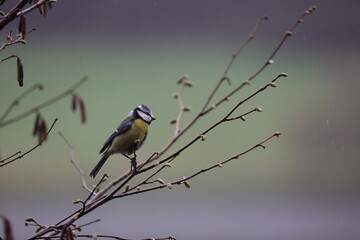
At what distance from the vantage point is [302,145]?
376 inches

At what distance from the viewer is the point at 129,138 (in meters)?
3.23

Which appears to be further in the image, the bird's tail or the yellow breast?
the yellow breast

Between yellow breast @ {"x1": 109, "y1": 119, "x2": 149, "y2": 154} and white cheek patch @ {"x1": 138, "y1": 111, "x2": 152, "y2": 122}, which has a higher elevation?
white cheek patch @ {"x1": 138, "y1": 111, "x2": 152, "y2": 122}

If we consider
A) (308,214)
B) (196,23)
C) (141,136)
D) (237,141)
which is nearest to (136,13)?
(196,23)

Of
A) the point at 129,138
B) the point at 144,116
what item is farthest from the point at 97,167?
the point at 144,116

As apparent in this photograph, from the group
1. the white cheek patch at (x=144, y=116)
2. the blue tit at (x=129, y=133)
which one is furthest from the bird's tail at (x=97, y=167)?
the white cheek patch at (x=144, y=116)

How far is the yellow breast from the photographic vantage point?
3.22 metres

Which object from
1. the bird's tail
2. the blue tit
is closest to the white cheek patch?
the blue tit

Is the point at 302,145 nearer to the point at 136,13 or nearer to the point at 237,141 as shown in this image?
the point at 237,141

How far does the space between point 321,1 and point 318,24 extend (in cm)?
37

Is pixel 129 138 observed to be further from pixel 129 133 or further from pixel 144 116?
pixel 144 116

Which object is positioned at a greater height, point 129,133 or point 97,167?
point 129,133

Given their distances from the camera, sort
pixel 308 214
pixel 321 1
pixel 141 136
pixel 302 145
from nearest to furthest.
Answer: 1. pixel 141 136
2. pixel 308 214
3. pixel 302 145
4. pixel 321 1

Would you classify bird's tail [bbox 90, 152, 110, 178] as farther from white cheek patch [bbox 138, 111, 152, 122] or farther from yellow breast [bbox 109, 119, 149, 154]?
white cheek patch [bbox 138, 111, 152, 122]
